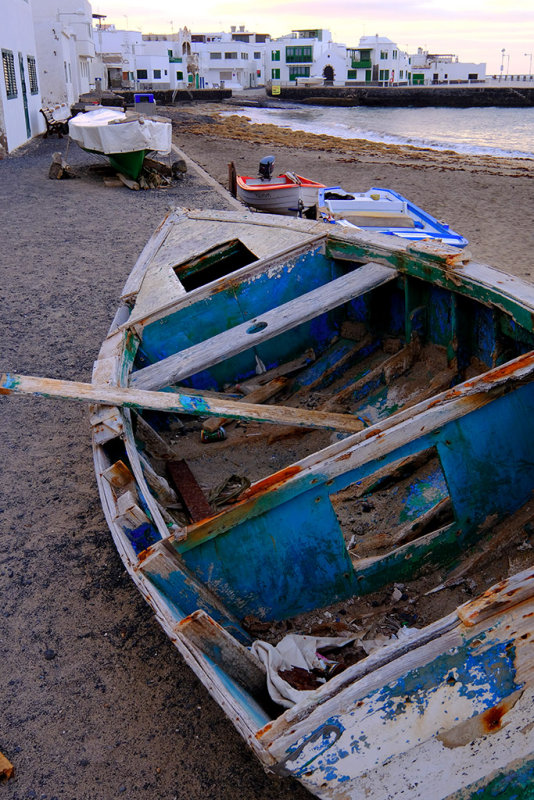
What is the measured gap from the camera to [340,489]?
2.67m

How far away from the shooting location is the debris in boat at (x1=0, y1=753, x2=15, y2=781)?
2.57m

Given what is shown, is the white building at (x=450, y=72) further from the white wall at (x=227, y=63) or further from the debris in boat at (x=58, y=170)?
the debris in boat at (x=58, y=170)

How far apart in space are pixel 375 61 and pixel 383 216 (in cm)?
9166

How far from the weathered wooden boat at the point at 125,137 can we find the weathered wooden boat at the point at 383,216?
19.6 feet

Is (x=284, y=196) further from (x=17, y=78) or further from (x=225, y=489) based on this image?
(x=17, y=78)

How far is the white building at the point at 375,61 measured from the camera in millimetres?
88938

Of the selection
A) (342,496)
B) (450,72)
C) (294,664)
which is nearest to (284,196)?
(342,496)

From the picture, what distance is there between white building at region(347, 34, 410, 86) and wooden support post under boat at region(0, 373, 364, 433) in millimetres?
97639

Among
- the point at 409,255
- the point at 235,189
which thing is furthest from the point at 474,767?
the point at 235,189

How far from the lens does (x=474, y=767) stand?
2002mm

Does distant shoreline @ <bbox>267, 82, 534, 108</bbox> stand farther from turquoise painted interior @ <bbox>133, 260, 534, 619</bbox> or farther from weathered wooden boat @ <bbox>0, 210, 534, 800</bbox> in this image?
turquoise painted interior @ <bbox>133, 260, 534, 619</bbox>

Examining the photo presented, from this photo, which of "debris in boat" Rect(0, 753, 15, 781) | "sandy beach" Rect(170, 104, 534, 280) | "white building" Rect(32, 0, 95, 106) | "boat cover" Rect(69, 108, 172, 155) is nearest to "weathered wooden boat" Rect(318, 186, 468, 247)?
"sandy beach" Rect(170, 104, 534, 280)

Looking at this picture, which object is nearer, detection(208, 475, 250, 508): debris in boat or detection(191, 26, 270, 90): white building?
detection(208, 475, 250, 508): debris in boat

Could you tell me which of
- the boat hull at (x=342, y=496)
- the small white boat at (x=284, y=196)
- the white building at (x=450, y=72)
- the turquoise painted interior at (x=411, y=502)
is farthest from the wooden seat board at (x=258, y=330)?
the white building at (x=450, y=72)
